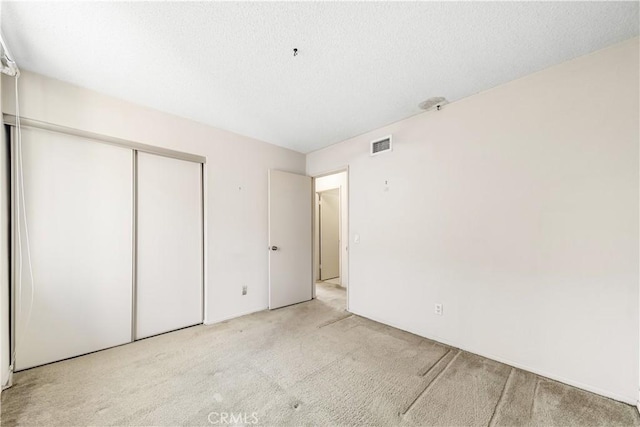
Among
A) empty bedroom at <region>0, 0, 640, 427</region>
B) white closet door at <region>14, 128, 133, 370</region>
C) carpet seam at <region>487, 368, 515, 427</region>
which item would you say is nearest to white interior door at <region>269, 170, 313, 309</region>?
empty bedroom at <region>0, 0, 640, 427</region>

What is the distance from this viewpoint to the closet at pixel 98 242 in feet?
6.68

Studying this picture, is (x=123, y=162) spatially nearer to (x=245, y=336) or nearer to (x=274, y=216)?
(x=274, y=216)

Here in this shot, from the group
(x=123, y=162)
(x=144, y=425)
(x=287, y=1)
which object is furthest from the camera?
(x=123, y=162)

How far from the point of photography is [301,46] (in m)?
1.70

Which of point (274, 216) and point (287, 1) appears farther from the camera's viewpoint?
point (274, 216)

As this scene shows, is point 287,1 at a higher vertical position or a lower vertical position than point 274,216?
higher

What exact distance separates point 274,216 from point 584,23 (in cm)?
339

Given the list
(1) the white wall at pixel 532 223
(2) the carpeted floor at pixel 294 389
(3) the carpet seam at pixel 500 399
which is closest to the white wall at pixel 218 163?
(2) the carpeted floor at pixel 294 389

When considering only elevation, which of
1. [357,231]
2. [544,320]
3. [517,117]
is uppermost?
[517,117]

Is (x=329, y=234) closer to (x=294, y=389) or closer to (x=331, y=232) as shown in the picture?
(x=331, y=232)

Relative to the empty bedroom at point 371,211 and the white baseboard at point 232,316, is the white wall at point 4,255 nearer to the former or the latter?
the empty bedroom at point 371,211

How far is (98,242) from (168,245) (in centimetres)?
60

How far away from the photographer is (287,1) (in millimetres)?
1361

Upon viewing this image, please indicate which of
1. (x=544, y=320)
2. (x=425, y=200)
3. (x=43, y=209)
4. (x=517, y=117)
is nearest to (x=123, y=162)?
(x=43, y=209)
